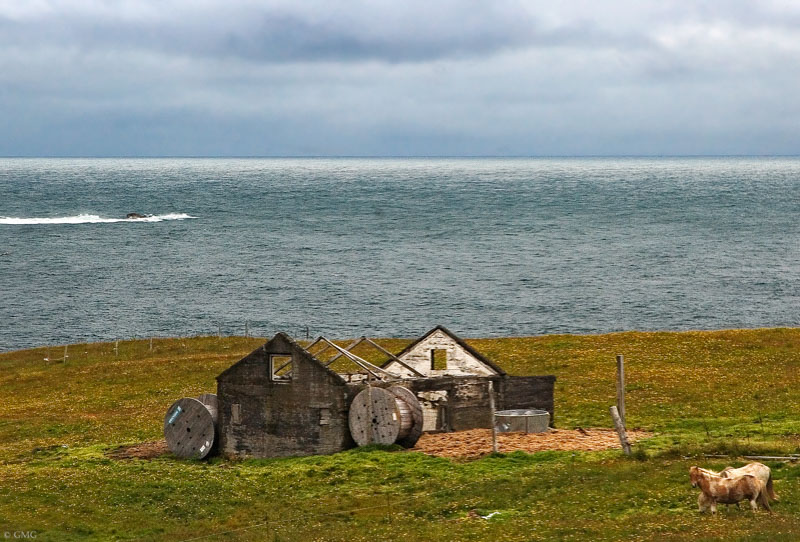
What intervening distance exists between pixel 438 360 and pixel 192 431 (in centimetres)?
1317

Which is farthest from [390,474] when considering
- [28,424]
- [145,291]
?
[145,291]

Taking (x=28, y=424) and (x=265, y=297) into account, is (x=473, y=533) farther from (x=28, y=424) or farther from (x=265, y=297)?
(x=265, y=297)

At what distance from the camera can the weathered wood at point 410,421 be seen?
4106 cm

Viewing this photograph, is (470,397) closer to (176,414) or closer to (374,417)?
(374,417)

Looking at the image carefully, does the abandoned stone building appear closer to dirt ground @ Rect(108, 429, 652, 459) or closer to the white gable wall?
the white gable wall

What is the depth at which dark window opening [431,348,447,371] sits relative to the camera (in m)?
48.8

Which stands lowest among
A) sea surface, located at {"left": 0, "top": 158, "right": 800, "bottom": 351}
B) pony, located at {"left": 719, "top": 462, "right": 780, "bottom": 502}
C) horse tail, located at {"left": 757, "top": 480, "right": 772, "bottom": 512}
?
sea surface, located at {"left": 0, "top": 158, "right": 800, "bottom": 351}

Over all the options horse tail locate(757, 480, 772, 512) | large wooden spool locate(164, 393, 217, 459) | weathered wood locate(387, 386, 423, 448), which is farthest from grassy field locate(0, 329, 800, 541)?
weathered wood locate(387, 386, 423, 448)

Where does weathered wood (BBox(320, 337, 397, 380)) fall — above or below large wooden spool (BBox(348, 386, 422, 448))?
above

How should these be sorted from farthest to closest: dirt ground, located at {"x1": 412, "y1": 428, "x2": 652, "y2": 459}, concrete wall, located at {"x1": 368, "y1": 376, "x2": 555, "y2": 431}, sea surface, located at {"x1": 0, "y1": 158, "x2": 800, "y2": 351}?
sea surface, located at {"x1": 0, "y1": 158, "x2": 800, "y2": 351}, concrete wall, located at {"x1": 368, "y1": 376, "x2": 555, "y2": 431}, dirt ground, located at {"x1": 412, "y1": 428, "x2": 652, "y2": 459}

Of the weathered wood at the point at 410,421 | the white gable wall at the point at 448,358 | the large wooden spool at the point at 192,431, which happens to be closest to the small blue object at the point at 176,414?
the large wooden spool at the point at 192,431

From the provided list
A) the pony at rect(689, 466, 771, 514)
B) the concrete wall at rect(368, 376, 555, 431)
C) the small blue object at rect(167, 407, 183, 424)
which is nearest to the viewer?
the pony at rect(689, 466, 771, 514)

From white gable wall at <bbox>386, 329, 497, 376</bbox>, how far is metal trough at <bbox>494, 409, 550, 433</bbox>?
4.75 metres

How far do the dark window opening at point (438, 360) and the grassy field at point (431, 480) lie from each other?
5930 millimetres
